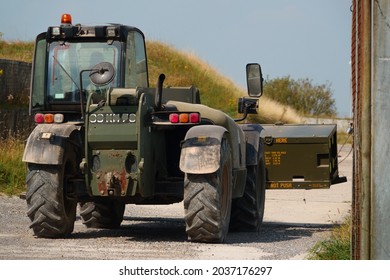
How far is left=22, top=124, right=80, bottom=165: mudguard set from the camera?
41.5ft

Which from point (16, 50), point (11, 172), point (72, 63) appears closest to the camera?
point (72, 63)

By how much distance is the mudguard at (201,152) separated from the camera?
12258 millimetres

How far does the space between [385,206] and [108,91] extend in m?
5.28

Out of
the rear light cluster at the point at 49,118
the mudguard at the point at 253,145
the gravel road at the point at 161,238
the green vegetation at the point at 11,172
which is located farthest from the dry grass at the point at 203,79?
the rear light cluster at the point at 49,118

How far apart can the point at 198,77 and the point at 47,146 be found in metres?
42.1

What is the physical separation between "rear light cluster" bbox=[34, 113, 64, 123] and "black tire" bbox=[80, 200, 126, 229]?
1.80 metres

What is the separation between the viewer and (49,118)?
1336cm

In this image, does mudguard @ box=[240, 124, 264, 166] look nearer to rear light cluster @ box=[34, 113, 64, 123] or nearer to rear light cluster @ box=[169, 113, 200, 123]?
rear light cluster @ box=[169, 113, 200, 123]

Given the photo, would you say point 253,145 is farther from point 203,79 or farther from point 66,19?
point 203,79

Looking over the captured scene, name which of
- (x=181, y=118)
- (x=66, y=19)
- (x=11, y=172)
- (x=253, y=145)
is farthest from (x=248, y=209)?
(x=11, y=172)

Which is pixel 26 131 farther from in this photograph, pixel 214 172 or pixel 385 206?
pixel 385 206

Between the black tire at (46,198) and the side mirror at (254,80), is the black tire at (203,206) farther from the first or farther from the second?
the black tire at (46,198)

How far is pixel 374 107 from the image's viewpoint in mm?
7875

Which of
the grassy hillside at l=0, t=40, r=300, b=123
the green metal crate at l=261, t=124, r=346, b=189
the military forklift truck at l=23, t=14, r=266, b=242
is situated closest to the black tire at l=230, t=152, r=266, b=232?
the military forklift truck at l=23, t=14, r=266, b=242
